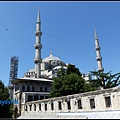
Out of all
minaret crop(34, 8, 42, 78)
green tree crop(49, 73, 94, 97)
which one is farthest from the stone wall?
minaret crop(34, 8, 42, 78)

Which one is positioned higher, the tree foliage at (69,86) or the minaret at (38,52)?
the minaret at (38,52)

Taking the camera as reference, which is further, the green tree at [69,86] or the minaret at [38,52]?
the minaret at [38,52]

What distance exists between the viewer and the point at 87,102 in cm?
1456

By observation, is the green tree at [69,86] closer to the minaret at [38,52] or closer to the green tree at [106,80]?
the green tree at [106,80]

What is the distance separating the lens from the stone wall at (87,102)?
41.0 feet

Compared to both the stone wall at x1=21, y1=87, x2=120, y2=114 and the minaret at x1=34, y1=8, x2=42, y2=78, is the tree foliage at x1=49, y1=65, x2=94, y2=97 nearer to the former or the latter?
the stone wall at x1=21, y1=87, x2=120, y2=114

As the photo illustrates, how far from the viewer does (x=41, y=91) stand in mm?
29594

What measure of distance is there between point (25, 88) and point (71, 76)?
32.7ft

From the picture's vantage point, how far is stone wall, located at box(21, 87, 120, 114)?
12484 millimetres

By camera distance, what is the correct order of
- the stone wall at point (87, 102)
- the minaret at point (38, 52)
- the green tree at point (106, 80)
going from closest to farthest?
the stone wall at point (87, 102) < the green tree at point (106, 80) < the minaret at point (38, 52)

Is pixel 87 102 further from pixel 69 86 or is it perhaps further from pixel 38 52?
pixel 38 52

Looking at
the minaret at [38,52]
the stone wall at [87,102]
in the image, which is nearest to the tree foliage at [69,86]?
the stone wall at [87,102]

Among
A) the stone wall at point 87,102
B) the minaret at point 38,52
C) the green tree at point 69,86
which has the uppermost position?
the minaret at point 38,52

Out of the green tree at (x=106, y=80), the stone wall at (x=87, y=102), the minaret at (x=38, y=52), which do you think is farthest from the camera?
the minaret at (x=38, y=52)
